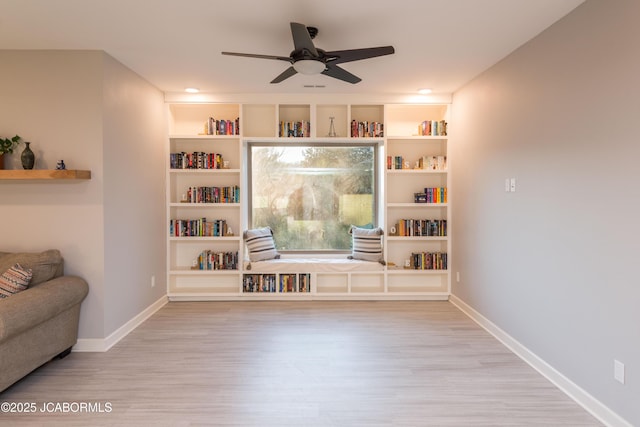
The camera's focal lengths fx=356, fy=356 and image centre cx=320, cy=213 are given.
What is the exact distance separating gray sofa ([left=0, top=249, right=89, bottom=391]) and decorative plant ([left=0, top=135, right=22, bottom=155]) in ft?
2.77

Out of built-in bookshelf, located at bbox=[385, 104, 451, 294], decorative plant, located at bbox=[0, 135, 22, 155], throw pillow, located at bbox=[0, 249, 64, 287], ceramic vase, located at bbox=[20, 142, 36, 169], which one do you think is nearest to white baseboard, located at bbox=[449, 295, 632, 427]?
built-in bookshelf, located at bbox=[385, 104, 451, 294]

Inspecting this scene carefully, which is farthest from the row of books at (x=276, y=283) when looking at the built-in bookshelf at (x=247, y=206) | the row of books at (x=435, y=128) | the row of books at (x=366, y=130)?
the row of books at (x=435, y=128)

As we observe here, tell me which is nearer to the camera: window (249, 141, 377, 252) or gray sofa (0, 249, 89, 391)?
gray sofa (0, 249, 89, 391)

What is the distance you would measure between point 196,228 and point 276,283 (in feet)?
4.04

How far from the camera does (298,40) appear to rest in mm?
2350

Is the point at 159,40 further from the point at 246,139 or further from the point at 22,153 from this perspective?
the point at 246,139

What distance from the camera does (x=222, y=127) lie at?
4.52 metres

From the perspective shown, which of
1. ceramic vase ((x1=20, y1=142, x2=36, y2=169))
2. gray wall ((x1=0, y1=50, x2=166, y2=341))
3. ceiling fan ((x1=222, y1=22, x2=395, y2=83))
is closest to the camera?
ceiling fan ((x1=222, y1=22, x2=395, y2=83))

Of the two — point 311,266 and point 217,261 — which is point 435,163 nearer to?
point 311,266

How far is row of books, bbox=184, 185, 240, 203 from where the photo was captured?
4520 millimetres

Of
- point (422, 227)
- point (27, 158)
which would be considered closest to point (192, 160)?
point (27, 158)

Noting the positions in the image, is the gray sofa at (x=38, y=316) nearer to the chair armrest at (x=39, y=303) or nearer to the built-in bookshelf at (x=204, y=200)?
the chair armrest at (x=39, y=303)

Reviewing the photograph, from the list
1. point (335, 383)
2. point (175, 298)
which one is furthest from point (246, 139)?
point (335, 383)

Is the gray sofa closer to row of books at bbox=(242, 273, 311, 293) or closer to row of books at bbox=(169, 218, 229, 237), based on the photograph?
row of books at bbox=(169, 218, 229, 237)
